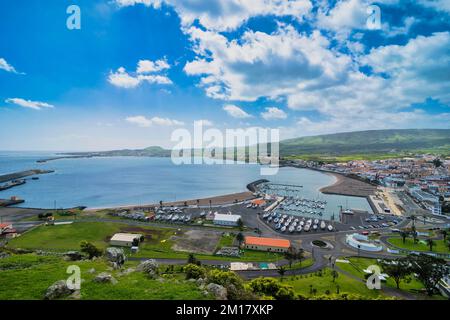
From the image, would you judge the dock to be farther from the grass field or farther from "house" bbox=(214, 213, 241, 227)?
"house" bbox=(214, 213, 241, 227)

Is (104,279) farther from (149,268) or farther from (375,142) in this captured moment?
(375,142)

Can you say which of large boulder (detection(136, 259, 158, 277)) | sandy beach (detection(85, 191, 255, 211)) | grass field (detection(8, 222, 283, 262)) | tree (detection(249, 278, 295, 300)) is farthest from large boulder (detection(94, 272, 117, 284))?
sandy beach (detection(85, 191, 255, 211))

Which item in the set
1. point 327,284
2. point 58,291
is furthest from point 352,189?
point 58,291

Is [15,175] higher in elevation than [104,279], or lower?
lower

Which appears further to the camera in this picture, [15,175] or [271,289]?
[15,175]

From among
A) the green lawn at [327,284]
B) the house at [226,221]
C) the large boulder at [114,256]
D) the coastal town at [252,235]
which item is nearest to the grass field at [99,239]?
the coastal town at [252,235]

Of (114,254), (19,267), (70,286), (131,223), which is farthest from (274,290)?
(131,223)
